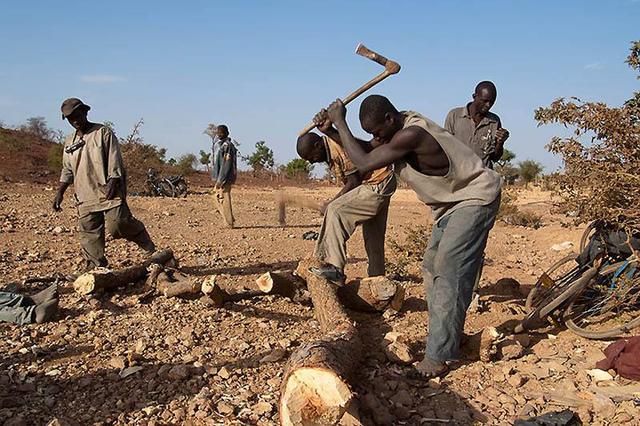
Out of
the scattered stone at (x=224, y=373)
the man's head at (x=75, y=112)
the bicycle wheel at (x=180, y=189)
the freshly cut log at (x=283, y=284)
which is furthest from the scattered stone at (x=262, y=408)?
the bicycle wheel at (x=180, y=189)

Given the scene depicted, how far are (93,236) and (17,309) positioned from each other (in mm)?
1388

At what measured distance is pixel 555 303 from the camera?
163 inches

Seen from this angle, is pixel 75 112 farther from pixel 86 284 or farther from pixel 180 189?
pixel 180 189

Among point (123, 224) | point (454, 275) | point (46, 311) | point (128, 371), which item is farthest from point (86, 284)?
point (454, 275)

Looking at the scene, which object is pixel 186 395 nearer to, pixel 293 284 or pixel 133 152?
pixel 293 284

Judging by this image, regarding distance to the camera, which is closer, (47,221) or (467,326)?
(467,326)

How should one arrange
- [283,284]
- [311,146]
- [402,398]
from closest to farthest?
[402,398]
[311,146]
[283,284]

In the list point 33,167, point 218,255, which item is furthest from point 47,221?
point 33,167

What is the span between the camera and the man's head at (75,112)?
5203 millimetres

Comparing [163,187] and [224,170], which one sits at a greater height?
[224,170]

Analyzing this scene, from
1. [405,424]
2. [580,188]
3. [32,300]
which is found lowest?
[405,424]

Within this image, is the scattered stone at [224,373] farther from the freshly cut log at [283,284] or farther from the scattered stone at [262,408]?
the freshly cut log at [283,284]

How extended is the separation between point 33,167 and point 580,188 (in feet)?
65.8

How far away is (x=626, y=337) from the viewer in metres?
3.96
